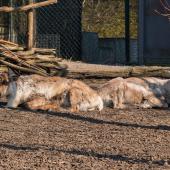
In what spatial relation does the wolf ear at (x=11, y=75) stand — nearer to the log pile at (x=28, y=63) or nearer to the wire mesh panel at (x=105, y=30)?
the log pile at (x=28, y=63)

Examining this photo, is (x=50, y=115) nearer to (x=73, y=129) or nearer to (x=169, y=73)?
(x=73, y=129)

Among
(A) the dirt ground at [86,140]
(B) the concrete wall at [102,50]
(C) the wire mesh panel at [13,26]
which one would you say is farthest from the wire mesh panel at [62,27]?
(A) the dirt ground at [86,140]

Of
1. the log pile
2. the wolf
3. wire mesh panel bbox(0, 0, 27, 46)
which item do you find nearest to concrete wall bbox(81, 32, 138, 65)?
wire mesh panel bbox(0, 0, 27, 46)

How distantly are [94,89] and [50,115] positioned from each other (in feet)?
3.93

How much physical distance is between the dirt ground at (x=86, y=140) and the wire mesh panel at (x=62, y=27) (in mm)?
5555

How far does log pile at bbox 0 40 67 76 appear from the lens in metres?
10.4

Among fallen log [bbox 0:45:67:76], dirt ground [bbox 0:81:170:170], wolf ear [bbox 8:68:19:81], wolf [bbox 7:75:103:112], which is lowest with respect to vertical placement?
dirt ground [bbox 0:81:170:170]

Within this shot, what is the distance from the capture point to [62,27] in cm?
1501

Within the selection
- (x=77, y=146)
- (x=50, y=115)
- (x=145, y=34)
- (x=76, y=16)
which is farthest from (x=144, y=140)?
(x=76, y=16)

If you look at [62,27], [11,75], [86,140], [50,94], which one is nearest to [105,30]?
[62,27]

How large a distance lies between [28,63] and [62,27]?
4.69 metres

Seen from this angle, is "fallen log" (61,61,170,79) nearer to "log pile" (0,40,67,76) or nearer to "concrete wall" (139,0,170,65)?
"log pile" (0,40,67,76)

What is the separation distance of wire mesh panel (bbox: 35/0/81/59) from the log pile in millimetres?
3612

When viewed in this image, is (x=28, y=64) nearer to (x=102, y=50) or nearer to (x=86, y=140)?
(x=86, y=140)
